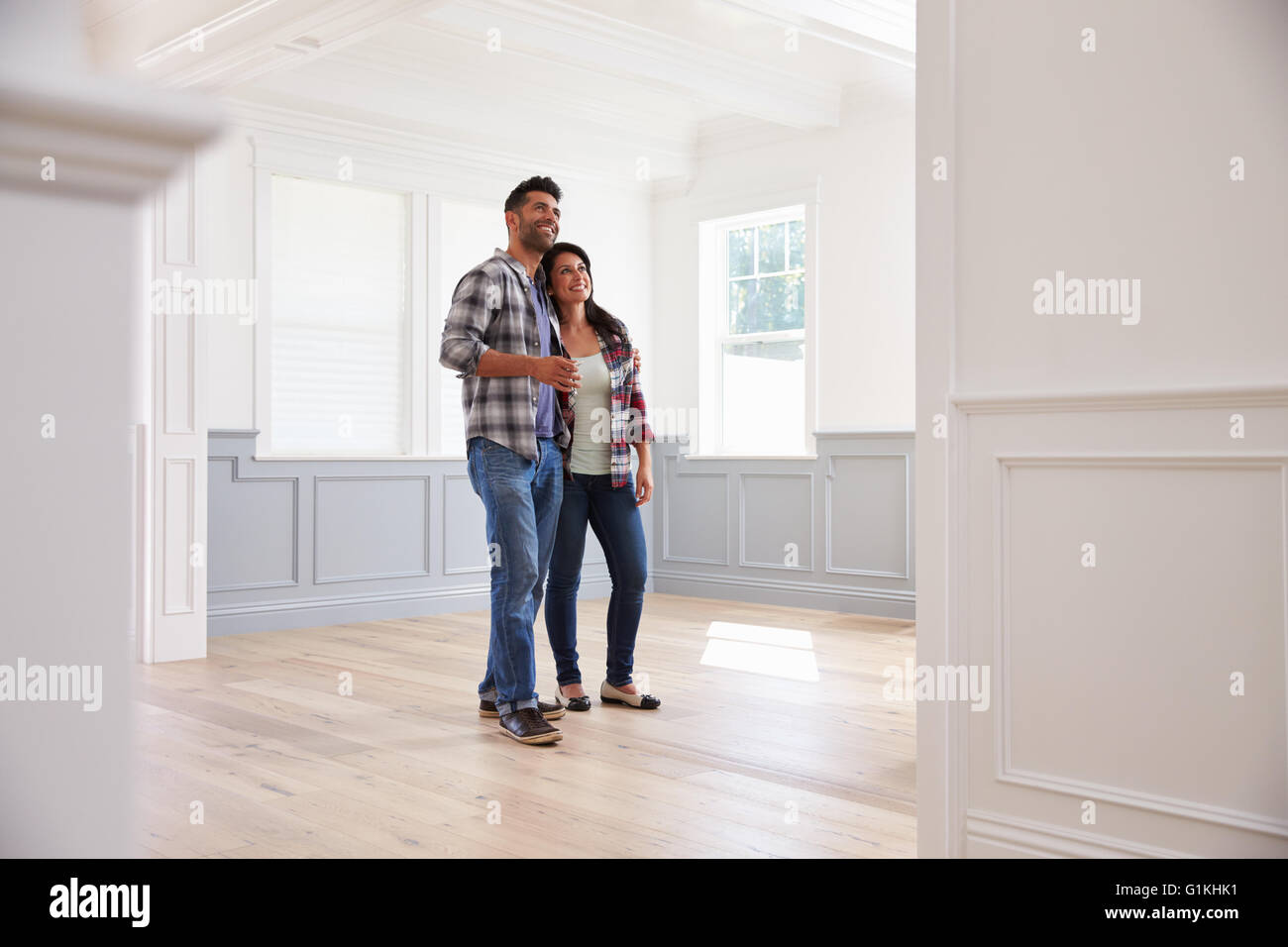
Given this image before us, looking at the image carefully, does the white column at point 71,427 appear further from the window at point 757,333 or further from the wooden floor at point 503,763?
the window at point 757,333

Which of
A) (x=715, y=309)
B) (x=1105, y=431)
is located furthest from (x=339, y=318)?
(x=1105, y=431)

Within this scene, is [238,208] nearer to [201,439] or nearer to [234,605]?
[201,439]

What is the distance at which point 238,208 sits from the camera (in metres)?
5.24

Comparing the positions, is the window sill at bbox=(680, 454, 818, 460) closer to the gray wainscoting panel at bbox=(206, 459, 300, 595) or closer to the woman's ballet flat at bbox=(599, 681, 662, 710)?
the gray wainscoting panel at bbox=(206, 459, 300, 595)

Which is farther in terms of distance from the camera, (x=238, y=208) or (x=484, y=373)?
(x=238, y=208)

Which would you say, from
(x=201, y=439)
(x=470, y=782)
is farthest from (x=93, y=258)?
(x=201, y=439)

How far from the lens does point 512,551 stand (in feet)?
9.77

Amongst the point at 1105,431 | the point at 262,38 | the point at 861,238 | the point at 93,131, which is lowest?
the point at 1105,431

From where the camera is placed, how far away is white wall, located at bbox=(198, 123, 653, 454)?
520 centimetres

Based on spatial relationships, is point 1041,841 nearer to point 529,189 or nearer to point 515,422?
point 515,422

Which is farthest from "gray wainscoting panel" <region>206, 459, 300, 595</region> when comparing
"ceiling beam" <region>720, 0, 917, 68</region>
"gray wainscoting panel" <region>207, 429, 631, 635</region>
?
"ceiling beam" <region>720, 0, 917, 68</region>

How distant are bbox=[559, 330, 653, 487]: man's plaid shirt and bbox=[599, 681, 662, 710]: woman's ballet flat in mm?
690

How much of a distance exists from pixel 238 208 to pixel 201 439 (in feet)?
4.17

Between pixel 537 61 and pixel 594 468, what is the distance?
2901mm
